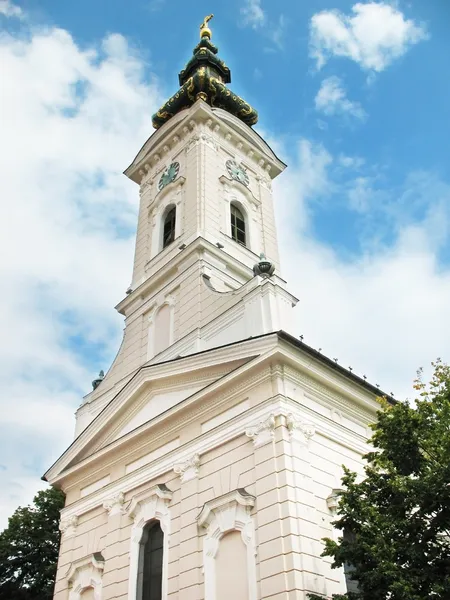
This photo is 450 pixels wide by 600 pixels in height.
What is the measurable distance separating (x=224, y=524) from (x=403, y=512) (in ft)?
14.7

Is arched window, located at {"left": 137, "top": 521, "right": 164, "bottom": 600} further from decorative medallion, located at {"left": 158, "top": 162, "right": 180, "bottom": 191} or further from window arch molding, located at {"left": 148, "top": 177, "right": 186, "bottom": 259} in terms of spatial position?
decorative medallion, located at {"left": 158, "top": 162, "right": 180, "bottom": 191}

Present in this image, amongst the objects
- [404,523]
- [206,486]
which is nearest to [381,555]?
[404,523]

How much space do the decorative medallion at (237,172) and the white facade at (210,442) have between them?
2.90 m

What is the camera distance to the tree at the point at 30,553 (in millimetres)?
29281

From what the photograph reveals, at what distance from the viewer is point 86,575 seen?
17.7 meters

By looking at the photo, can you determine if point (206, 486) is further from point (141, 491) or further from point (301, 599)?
point (301, 599)

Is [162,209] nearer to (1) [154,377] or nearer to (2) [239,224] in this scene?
(2) [239,224]

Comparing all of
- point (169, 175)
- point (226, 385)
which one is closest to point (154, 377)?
point (226, 385)

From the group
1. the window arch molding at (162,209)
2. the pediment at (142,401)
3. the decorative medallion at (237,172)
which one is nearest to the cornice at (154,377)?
the pediment at (142,401)

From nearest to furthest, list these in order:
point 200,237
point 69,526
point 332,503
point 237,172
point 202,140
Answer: point 332,503, point 69,526, point 200,237, point 202,140, point 237,172

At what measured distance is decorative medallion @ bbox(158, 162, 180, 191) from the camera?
2677cm

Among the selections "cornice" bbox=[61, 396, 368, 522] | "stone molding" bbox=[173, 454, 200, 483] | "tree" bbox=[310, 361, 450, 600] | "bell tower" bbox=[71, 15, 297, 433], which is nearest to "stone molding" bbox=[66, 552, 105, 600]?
"cornice" bbox=[61, 396, 368, 522]

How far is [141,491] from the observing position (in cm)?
1717

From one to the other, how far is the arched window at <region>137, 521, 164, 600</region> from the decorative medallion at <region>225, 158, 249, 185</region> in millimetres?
14756
